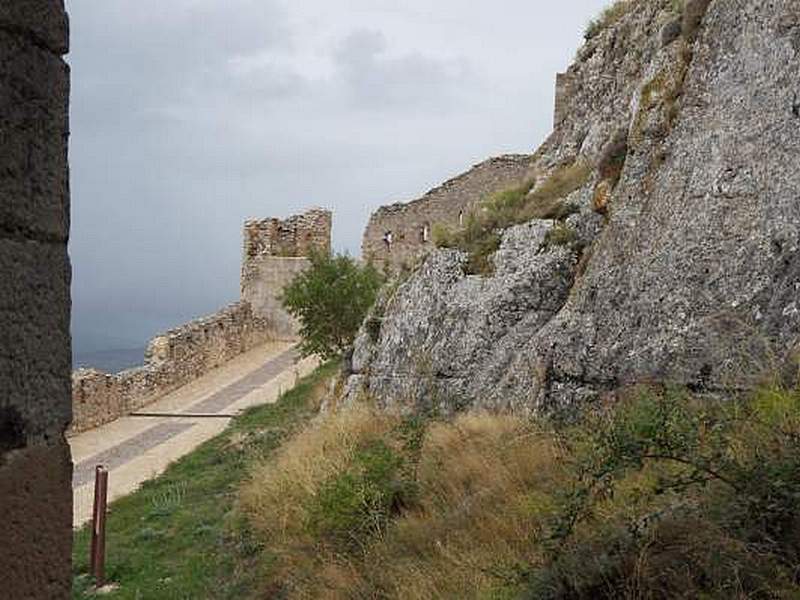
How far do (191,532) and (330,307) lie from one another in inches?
439

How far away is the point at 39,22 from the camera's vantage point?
258 cm

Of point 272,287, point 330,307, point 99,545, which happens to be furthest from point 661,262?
point 272,287

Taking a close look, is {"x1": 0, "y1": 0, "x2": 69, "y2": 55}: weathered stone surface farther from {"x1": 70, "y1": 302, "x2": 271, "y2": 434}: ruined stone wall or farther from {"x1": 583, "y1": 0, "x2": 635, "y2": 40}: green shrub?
{"x1": 70, "y1": 302, "x2": 271, "y2": 434}: ruined stone wall

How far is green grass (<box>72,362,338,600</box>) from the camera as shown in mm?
7734

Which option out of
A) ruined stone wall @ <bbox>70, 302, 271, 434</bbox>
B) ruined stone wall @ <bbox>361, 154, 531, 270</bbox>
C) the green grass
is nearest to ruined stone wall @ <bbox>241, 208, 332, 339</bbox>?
ruined stone wall @ <bbox>70, 302, 271, 434</bbox>

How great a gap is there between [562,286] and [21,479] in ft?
23.4

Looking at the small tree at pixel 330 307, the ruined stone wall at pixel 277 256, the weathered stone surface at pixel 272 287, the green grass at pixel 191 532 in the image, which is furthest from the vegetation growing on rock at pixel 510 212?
the weathered stone surface at pixel 272 287

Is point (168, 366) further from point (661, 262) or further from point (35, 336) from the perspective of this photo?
point (35, 336)

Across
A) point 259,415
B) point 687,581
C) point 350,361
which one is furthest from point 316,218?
→ point 687,581

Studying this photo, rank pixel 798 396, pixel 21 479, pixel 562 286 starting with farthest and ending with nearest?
pixel 562 286
pixel 798 396
pixel 21 479

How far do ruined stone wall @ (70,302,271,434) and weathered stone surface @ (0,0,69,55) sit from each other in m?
14.9

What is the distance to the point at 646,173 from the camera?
8.23 m

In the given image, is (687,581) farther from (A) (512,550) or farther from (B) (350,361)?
(B) (350,361)

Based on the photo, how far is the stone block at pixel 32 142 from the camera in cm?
247
